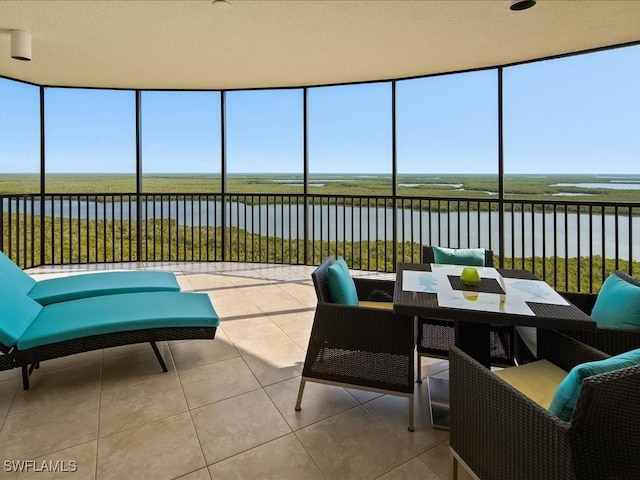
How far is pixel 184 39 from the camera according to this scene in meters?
3.54

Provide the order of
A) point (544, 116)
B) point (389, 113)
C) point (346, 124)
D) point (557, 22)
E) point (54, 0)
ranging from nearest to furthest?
1. point (54, 0)
2. point (557, 22)
3. point (389, 113)
4. point (544, 116)
5. point (346, 124)

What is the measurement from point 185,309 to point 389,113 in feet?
12.6

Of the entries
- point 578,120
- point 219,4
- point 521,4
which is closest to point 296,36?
point 219,4

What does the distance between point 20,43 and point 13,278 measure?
2202mm

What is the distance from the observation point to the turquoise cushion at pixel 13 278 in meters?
2.63

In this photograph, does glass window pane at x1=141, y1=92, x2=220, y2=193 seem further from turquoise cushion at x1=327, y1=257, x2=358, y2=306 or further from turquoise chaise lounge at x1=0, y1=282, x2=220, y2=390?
turquoise cushion at x1=327, y1=257, x2=358, y2=306

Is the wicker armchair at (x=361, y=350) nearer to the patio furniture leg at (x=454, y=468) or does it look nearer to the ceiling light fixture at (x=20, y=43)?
the patio furniture leg at (x=454, y=468)

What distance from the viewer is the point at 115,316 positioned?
242 centimetres

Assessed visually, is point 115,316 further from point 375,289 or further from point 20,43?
point 20,43

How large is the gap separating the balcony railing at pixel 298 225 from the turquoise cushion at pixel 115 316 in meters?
3.17

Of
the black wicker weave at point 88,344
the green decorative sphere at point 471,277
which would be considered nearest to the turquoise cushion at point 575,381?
the green decorative sphere at point 471,277

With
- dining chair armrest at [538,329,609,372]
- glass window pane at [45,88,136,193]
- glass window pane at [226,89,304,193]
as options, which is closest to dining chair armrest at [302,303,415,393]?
dining chair armrest at [538,329,609,372]

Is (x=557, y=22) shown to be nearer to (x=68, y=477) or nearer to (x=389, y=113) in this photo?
(x=389, y=113)

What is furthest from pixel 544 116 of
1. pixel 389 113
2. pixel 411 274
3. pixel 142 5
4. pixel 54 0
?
pixel 54 0
